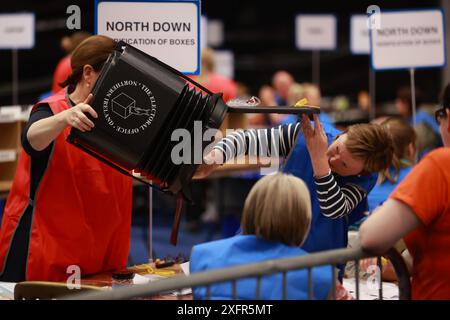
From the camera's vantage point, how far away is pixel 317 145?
3215 millimetres

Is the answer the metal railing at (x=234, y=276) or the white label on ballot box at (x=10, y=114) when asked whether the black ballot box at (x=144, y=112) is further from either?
the white label on ballot box at (x=10, y=114)

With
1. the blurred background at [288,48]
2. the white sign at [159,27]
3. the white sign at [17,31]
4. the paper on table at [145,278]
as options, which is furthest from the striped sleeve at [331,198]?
the blurred background at [288,48]

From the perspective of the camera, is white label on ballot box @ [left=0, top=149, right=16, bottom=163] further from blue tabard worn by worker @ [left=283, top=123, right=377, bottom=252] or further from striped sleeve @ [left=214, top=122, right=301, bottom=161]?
blue tabard worn by worker @ [left=283, top=123, right=377, bottom=252]

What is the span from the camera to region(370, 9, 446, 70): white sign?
19.5ft

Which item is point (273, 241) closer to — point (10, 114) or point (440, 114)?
point (440, 114)

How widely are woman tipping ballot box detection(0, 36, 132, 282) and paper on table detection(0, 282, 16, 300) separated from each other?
0.08 meters

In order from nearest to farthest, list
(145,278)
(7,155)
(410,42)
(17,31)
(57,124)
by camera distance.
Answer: (57,124), (145,278), (410,42), (7,155), (17,31)

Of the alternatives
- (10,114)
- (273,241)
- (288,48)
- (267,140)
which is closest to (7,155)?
(10,114)

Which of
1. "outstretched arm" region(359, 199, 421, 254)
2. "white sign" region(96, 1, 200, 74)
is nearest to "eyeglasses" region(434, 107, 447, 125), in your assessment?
"outstretched arm" region(359, 199, 421, 254)

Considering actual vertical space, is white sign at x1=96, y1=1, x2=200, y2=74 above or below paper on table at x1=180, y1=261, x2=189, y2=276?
above

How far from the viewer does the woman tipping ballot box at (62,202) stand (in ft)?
10.6

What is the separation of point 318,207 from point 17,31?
6.06 m

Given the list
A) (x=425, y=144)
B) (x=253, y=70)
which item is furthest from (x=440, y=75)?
(x=425, y=144)

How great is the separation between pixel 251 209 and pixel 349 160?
0.87 meters
